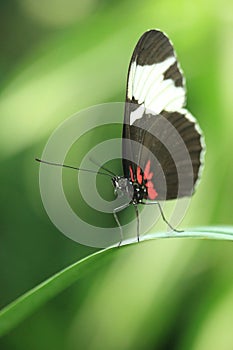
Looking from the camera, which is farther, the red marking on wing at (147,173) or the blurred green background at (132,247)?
the blurred green background at (132,247)

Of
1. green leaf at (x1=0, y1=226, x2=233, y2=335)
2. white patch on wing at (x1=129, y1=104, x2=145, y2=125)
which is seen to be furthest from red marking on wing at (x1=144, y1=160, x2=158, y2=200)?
green leaf at (x1=0, y1=226, x2=233, y2=335)

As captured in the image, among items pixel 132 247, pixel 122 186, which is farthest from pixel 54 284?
pixel 132 247

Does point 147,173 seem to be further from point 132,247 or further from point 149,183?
point 132,247

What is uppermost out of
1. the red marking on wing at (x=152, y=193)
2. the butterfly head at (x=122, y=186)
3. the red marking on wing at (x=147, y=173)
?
the red marking on wing at (x=147, y=173)

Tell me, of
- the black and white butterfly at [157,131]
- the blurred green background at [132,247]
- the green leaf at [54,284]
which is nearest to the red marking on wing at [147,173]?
the black and white butterfly at [157,131]

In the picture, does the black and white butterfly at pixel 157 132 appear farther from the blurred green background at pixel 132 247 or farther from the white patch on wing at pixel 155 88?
the blurred green background at pixel 132 247

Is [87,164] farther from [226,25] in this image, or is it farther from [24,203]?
[226,25]

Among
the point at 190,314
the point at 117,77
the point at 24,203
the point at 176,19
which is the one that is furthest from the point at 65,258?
the point at 176,19

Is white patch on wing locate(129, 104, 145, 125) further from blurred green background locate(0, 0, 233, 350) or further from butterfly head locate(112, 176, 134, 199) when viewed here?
blurred green background locate(0, 0, 233, 350)
